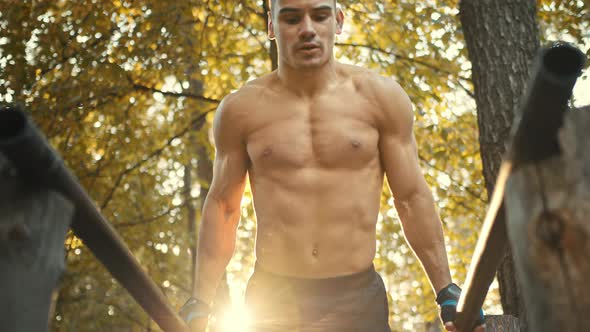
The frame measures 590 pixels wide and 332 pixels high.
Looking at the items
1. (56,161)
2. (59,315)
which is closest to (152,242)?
(59,315)

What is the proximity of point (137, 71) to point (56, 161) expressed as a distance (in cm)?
814

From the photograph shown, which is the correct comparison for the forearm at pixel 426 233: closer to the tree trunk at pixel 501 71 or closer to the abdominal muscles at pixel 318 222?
the abdominal muscles at pixel 318 222

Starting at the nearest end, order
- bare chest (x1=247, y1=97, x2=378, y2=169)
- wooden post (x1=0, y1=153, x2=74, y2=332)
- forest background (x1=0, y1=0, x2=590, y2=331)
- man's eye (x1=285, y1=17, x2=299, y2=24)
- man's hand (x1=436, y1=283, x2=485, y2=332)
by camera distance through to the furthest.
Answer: wooden post (x1=0, y1=153, x2=74, y2=332)
man's hand (x1=436, y1=283, x2=485, y2=332)
bare chest (x1=247, y1=97, x2=378, y2=169)
man's eye (x1=285, y1=17, x2=299, y2=24)
forest background (x1=0, y1=0, x2=590, y2=331)

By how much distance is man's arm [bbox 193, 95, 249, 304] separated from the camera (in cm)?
400

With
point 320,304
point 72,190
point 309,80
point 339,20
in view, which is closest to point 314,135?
point 309,80

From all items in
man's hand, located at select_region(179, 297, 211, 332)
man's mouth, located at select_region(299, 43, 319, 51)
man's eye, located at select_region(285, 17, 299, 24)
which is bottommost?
man's hand, located at select_region(179, 297, 211, 332)

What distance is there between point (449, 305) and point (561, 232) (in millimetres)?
2032

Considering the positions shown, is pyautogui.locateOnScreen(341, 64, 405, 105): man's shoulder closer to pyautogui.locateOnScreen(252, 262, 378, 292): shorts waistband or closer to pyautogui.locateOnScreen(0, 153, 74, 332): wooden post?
pyautogui.locateOnScreen(252, 262, 378, 292): shorts waistband

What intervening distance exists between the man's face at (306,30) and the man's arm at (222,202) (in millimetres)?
405

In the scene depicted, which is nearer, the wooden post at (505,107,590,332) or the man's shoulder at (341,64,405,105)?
the wooden post at (505,107,590,332)

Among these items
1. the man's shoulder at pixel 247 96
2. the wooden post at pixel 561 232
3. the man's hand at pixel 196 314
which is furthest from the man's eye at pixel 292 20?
the wooden post at pixel 561 232

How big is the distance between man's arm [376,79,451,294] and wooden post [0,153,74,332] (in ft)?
7.86

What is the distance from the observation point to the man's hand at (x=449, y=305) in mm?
3195

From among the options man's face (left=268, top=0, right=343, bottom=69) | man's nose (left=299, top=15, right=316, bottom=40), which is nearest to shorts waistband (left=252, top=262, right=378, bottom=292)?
man's face (left=268, top=0, right=343, bottom=69)
